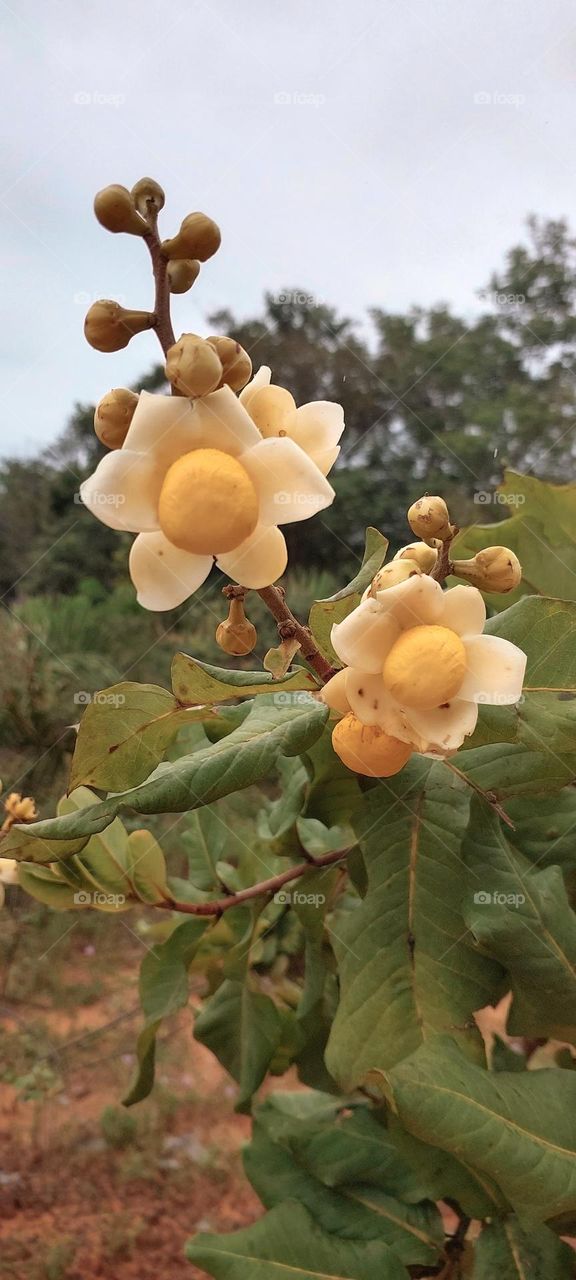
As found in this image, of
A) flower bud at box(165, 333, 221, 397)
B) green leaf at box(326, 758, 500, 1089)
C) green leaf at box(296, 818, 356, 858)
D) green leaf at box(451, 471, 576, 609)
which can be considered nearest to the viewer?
flower bud at box(165, 333, 221, 397)

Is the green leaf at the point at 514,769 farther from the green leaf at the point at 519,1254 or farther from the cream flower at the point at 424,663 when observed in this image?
the green leaf at the point at 519,1254

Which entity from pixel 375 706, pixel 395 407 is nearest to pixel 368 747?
pixel 375 706

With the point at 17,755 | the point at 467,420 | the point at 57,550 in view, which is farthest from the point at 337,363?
the point at 17,755

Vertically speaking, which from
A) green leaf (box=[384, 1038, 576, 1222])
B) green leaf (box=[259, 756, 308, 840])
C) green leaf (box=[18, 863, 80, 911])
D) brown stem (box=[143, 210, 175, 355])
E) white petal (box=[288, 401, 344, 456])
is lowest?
green leaf (box=[18, 863, 80, 911])

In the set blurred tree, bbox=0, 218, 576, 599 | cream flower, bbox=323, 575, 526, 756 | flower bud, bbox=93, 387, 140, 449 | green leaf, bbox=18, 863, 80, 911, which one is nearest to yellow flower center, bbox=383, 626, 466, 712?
cream flower, bbox=323, 575, 526, 756

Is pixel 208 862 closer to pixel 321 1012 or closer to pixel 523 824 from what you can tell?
pixel 321 1012

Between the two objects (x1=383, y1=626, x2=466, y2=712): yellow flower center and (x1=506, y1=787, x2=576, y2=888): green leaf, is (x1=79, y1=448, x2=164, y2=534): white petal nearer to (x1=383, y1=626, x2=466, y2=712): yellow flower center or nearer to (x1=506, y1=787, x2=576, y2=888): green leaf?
A: (x1=383, y1=626, x2=466, y2=712): yellow flower center

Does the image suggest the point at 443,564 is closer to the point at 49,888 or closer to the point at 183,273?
the point at 183,273

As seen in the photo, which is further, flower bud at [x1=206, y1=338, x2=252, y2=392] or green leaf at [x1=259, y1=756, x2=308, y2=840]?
green leaf at [x1=259, y1=756, x2=308, y2=840]
